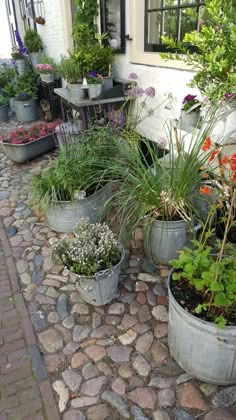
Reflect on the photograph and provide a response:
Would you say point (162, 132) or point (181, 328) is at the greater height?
point (162, 132)

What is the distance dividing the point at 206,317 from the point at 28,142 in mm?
3182

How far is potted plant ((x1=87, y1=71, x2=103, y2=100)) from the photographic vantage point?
344 cm

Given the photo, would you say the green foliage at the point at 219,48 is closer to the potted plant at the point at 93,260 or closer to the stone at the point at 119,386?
the potted plant at the point at 93,260

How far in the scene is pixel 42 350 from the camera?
5.90 feet

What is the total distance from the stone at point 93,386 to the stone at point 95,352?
11cm


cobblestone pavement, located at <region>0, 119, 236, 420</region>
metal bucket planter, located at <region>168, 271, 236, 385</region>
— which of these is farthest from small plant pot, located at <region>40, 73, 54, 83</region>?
metal bucket planter, located at <region>168, 271, 236, 385</region>

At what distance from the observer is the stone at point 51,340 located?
180 cm

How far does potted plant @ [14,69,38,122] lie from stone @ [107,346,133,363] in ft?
17.1

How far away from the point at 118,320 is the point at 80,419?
582 mm

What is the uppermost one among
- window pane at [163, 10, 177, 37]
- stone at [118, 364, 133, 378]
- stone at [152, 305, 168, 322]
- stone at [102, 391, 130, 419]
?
window pane at [163, 10, 177, 37]

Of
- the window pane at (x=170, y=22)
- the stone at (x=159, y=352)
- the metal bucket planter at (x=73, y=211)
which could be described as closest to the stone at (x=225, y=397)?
the stone at (x=159, y=352)

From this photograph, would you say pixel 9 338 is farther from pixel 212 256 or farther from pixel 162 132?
pixel 162 132

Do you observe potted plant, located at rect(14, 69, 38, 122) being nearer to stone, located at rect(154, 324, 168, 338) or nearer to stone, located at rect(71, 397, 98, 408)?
stone, located at rect(154, 324, 168, 338)

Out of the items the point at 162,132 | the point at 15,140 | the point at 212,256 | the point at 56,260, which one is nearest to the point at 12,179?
the point at 15,140
